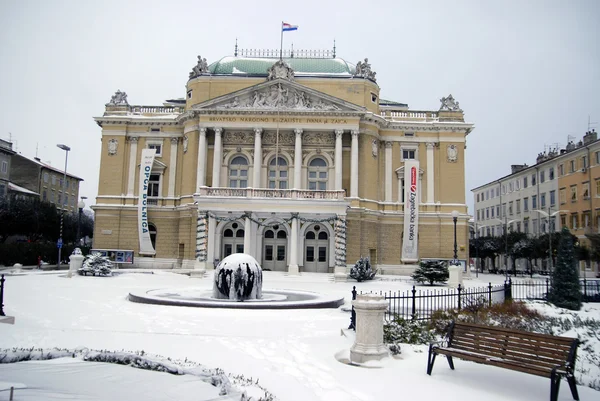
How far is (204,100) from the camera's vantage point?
47.6 meters

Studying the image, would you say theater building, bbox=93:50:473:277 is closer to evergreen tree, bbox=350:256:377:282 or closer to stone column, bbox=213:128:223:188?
stone column, bbox=213:128:223:188

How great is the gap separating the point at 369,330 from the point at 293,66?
42.0 m

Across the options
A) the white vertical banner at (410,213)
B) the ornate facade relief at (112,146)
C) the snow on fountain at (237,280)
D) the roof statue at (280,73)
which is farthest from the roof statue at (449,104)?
the snow on fountain at (237,280)

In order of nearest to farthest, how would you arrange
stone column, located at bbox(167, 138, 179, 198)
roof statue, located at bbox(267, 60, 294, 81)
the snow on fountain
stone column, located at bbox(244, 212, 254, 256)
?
the snow on fountain < stone column, located at bbox(244, 212, 254, 256) < roof statue, located at bbox(267, 60, 294, 81) < stone column, located at bbox(167, 138, 179, 198)

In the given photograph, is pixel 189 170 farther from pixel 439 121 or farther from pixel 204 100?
pixel 439 121

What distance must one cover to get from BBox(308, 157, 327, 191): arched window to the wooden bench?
36497 millimetres

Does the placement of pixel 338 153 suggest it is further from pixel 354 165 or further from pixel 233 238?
pixel 233 238

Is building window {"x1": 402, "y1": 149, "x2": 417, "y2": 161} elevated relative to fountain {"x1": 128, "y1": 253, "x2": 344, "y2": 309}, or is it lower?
elevated

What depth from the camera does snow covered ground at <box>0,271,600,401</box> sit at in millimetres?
8625

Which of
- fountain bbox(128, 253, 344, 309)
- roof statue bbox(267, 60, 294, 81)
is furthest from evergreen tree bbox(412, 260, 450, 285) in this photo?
roof statue bbox(267, 60, 294, 81)

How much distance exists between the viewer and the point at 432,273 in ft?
115

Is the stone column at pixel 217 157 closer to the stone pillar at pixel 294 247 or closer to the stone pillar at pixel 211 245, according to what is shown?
the stone pillar at pixel 211 245

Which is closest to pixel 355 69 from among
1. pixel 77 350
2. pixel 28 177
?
pixel 77 350

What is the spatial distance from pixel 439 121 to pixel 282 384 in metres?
42.9
